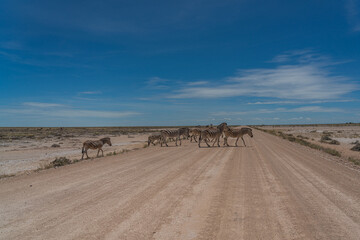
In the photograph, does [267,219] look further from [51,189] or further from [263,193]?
[51,189]

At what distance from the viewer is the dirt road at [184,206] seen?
5.15 metres

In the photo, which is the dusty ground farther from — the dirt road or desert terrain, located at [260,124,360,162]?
the dirt road

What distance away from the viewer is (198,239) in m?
4.81

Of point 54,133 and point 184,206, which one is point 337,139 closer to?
point 184,206

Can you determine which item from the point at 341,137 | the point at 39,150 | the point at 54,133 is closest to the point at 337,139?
the point at 341,137

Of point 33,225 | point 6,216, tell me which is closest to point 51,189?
point 6,216

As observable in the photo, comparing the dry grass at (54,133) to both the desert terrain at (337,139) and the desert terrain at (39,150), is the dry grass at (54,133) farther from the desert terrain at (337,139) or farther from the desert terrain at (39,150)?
the desert terrain at (337,139)

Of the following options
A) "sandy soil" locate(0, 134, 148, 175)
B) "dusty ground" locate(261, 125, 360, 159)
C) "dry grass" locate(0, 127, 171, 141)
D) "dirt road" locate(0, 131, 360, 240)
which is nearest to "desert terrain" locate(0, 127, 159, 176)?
"sandy soil" locate(0, 134, 148, 175)

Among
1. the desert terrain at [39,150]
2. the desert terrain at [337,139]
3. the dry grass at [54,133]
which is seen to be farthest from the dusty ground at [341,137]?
the dry grass at [54,133]

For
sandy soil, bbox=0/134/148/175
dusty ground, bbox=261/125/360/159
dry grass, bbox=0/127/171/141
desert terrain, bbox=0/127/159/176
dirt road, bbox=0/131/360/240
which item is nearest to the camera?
dirt road, bbox=0/131/360/240

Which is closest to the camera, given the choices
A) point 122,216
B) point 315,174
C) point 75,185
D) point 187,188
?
point 122,216

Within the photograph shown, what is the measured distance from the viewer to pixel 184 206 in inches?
265

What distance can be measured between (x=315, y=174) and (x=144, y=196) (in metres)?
7.59

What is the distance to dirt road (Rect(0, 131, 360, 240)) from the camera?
16.9 feet
